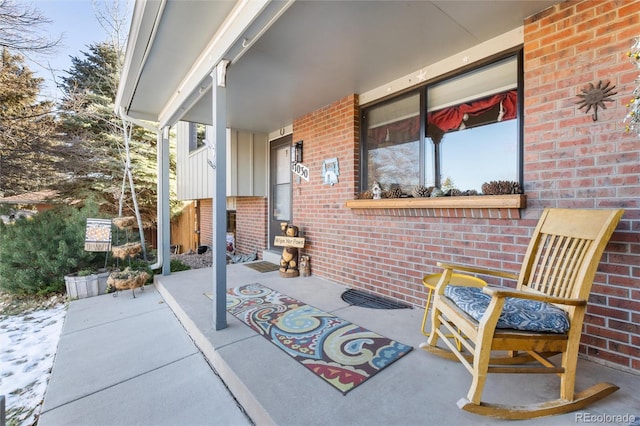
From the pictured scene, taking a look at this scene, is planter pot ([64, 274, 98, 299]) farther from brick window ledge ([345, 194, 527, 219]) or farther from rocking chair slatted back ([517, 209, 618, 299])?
rocking chair slatted back ([517, 209, 618, 299])

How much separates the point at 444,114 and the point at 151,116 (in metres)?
4.26

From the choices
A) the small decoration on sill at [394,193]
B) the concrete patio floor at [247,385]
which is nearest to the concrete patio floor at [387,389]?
the concrete patio floor at [247,385]

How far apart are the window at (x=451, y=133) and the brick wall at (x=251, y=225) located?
9.19 feet

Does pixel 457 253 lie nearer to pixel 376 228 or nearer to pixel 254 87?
pixel 376 228

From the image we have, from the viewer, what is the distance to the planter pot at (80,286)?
3572 mm

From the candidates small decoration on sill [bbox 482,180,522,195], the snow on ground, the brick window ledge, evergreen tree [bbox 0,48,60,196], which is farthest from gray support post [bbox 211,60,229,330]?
evergreen tree [bbox 0,48,60,196]

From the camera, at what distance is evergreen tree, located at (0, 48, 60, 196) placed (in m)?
5.64

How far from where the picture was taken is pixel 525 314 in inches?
57.9

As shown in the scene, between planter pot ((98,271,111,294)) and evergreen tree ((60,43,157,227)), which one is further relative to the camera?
evergreen tree ((60,43,157,227))

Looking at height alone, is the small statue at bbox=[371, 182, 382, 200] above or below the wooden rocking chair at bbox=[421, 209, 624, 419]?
above

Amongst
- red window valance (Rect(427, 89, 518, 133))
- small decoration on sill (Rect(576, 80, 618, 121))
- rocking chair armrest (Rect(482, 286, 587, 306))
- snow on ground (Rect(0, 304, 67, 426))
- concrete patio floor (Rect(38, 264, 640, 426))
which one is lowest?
snow on ground (Rect(0, 304, 67, 426))

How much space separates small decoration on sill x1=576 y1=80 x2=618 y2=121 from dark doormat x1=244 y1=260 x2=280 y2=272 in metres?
3.98

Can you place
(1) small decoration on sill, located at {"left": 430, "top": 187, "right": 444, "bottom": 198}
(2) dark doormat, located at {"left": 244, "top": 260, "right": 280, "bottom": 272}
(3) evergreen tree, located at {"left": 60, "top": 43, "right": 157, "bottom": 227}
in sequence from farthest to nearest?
(3) evergreen tree, located at {"left": 60, "top": 43, "right": 157, "bottom": 227}, (2) dark doormat, located at {"left": 244, "top": 260, "right": 280, "bottom": 272}, (1) small decoration on sill, located at {"left": 430, "top": 187, "right": 444, "bottom": 198}

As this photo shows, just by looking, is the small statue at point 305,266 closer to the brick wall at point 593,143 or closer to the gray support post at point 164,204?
Result: the gray support post at point 164,204
